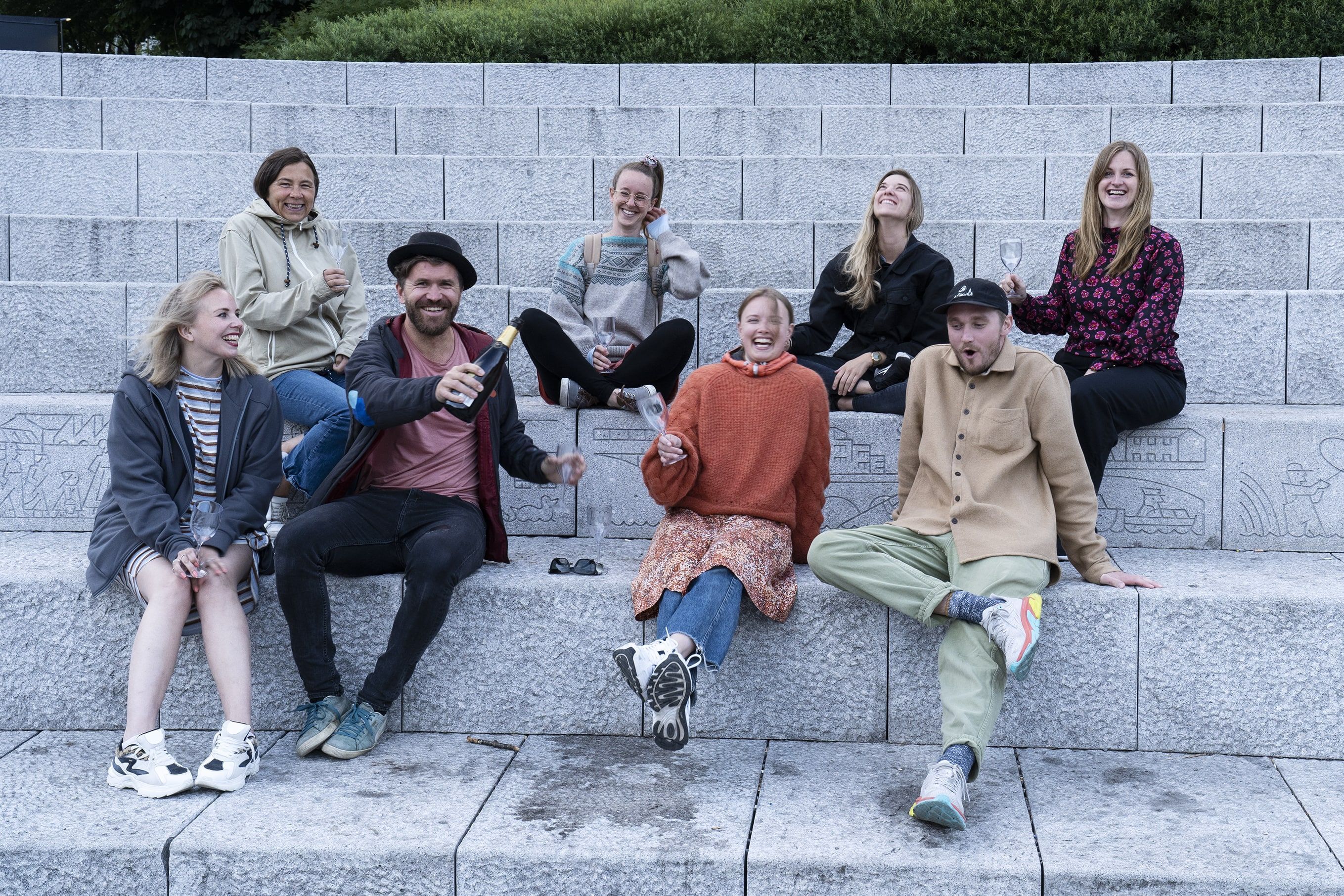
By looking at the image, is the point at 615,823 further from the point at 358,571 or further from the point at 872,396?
the point at 872,396

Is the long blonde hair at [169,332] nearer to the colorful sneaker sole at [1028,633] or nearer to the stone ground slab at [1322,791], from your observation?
the colorful sneaker sole at [1028,633]

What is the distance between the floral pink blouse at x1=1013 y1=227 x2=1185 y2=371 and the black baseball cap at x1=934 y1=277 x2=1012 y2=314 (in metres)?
0.84

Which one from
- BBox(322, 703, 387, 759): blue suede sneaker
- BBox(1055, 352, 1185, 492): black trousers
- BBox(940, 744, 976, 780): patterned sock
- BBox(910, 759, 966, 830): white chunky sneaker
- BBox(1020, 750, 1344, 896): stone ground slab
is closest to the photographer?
BBox(1020, 750, 1344, 896): stone ground slab

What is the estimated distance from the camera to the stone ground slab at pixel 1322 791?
327 centimetres

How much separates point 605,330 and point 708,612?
5.78 ft

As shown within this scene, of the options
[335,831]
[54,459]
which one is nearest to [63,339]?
[54,459]

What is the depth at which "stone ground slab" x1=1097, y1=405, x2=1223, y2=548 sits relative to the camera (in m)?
4.59

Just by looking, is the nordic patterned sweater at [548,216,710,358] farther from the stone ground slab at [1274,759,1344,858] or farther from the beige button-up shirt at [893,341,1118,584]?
the stone ground slab at [1274,759,1344,858]

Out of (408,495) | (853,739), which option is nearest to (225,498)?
(408,495)

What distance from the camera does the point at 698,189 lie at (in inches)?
274

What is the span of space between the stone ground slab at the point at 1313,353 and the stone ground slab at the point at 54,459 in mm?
4694

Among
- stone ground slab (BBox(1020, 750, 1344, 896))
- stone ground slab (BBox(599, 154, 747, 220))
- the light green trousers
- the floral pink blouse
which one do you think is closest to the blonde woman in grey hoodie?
the light green trousers

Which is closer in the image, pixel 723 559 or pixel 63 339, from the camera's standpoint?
pixel 723 559

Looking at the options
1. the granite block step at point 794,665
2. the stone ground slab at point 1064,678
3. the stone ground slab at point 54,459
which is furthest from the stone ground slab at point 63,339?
the stone ground slab at point 1064,678
